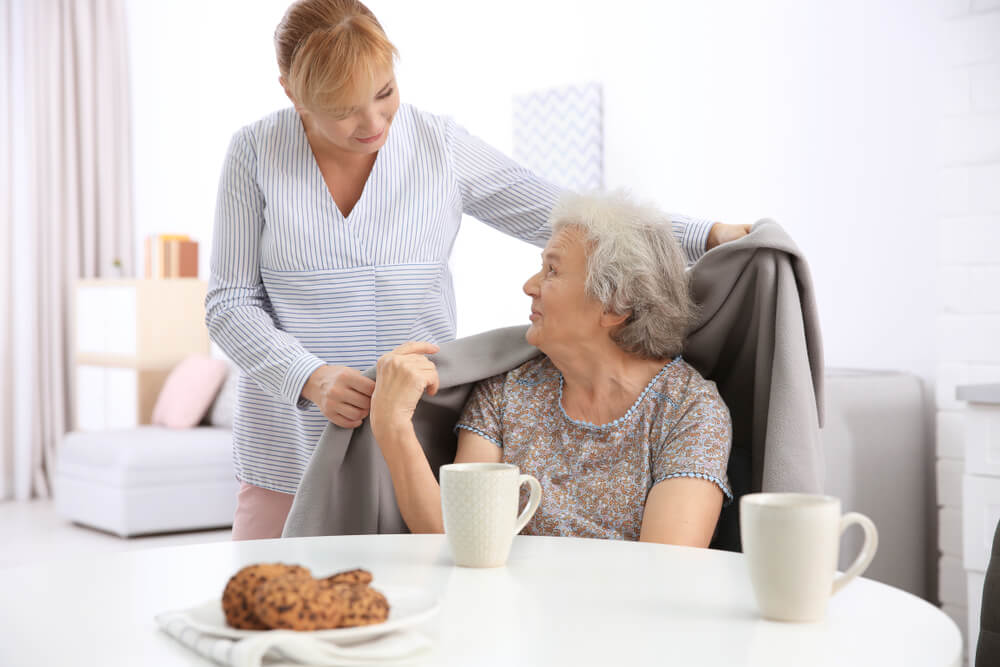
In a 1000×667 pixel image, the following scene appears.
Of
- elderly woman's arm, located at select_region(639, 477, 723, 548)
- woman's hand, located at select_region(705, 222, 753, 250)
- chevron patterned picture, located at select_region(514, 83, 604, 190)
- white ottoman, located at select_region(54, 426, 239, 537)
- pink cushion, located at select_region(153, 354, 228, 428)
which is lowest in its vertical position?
white ottoman, located at select_region(54, 426, 239, 537)

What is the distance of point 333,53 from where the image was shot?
154cm

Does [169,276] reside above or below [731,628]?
above

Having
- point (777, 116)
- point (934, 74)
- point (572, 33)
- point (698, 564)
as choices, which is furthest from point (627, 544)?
point (572, 33)

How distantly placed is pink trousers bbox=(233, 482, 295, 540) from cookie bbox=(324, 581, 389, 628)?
114 cm

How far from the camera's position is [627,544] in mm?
1187

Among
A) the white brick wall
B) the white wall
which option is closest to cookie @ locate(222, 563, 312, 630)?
the white brick wall

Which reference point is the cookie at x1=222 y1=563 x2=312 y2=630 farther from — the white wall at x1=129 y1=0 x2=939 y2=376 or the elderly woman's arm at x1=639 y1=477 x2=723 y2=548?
the white wall at x1=129 y1=0 x2=939 y2=376

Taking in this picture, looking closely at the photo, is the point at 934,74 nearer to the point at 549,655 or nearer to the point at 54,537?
the point at 549,655

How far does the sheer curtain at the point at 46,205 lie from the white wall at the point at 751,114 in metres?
2.68

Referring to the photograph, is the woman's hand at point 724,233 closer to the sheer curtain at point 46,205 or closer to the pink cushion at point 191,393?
the pink cushion at point 191,393

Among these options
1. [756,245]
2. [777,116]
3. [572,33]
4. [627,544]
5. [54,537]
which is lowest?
[54,537]

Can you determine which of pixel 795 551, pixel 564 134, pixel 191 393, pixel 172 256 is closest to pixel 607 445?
pixel 795 551

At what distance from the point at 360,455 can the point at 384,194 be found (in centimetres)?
48

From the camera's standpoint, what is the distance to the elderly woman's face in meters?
1.58
